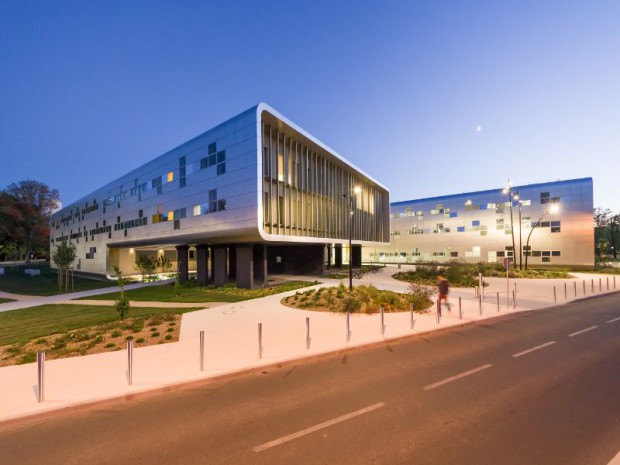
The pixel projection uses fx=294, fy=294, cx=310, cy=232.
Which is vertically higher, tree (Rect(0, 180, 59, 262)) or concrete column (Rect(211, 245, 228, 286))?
tree (Rect(0, 180, 59, 262))

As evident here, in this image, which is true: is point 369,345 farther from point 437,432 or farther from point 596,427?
point 596,427

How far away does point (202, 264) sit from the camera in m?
29.3

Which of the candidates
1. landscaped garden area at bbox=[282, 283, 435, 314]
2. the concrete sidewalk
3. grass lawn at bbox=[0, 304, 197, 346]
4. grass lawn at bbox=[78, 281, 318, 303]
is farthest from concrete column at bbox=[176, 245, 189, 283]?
landscaped garden area at bbox=[282, 283, 435, 314]

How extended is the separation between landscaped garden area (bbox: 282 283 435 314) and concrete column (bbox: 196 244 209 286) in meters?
13.9

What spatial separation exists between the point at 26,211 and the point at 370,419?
313 feet

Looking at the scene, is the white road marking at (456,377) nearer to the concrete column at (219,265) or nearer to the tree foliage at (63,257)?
the concrete column at (219,265)

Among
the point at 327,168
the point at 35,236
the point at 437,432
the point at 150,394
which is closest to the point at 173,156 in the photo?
the point at 327,168

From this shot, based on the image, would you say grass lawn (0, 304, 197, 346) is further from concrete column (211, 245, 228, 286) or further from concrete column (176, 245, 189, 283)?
concrete column (176, 245, 189, 283)

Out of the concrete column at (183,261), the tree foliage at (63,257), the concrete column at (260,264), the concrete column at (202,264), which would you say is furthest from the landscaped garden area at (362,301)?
the tree foliage at (63,257)

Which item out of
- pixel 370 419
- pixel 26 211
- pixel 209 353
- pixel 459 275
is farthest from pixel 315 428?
pixel 26 211

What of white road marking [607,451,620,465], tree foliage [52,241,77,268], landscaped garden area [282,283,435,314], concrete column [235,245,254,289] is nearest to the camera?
white road marking [607,451,620,465]

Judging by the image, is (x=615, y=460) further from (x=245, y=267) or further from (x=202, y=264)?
(x=202, y=264)

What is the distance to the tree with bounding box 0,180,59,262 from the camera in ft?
226

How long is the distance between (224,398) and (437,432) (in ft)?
13.8
